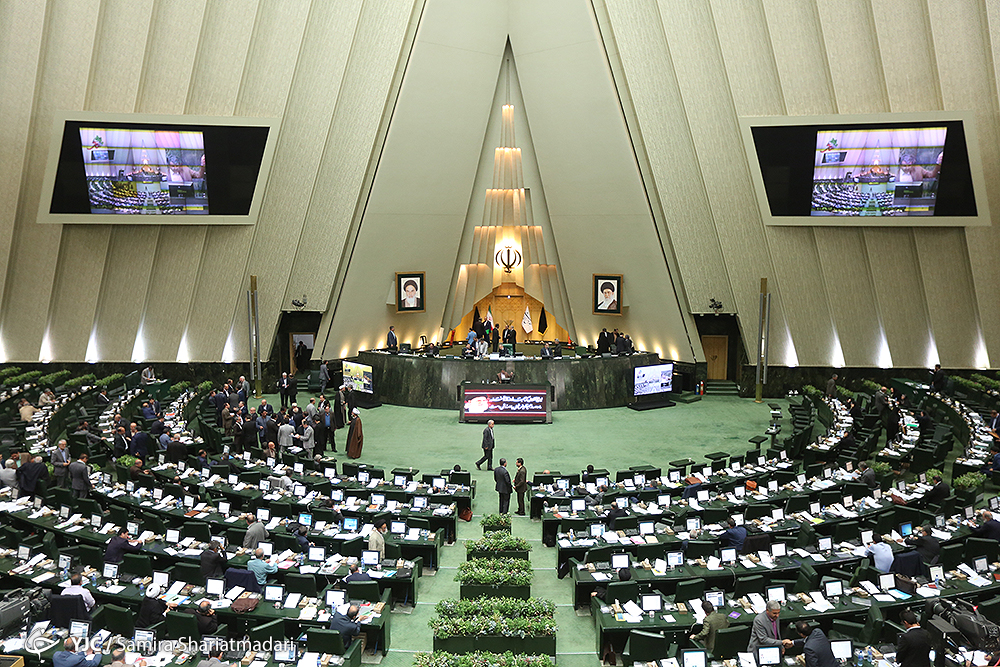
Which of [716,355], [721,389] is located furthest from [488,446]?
[716,355]

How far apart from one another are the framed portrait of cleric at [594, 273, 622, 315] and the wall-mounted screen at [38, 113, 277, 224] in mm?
12712

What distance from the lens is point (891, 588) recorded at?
10.2 metres

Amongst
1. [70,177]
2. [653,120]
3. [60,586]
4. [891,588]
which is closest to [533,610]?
[891,588]

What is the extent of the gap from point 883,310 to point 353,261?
17.9m

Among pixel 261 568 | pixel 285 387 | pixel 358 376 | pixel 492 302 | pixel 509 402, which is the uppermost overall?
pixel 492 302

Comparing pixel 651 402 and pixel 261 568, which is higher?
pixel 651 402

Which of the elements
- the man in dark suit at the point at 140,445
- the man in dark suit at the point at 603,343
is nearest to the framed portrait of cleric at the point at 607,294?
the man in dark suit at the point at 603,343

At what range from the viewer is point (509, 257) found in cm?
3194

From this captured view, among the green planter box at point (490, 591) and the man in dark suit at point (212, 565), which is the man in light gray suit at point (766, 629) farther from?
the man in dark suit at point (212, 565)

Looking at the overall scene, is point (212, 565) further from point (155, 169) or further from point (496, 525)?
point (155, 169)

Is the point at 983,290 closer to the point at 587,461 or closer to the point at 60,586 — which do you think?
the point at 587,461

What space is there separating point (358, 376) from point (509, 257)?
9.34m

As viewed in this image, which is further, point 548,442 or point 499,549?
point 548,442

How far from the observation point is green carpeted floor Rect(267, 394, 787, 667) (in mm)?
12711
